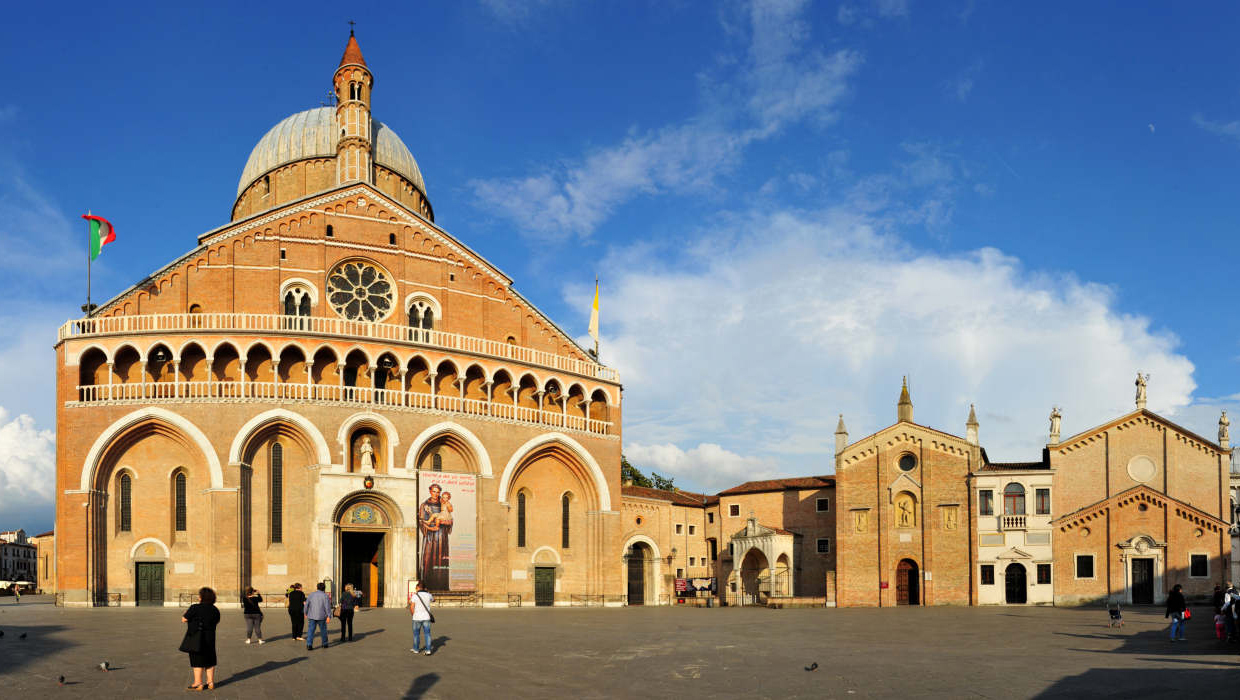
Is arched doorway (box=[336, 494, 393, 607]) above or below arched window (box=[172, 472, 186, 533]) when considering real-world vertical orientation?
below

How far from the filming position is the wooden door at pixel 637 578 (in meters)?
52.0

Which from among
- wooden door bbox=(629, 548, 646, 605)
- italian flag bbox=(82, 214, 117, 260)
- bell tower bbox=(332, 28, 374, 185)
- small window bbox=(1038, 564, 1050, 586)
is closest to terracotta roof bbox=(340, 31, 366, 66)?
bell tower bbox=(332, 28, 374, 185)

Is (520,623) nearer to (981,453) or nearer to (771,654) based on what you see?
(771,654)

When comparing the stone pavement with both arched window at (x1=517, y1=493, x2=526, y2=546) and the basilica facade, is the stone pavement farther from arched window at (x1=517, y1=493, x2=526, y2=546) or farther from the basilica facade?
arched window at (x1=517, y1=493, x2=526, y2=546)


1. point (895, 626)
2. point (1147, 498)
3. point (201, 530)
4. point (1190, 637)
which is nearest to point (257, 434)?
point (201, 530)

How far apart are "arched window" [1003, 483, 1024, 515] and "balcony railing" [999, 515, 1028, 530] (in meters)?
0.35

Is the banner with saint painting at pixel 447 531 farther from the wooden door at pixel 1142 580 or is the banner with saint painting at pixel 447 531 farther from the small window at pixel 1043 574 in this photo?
the wooden door at pixel 1142 580

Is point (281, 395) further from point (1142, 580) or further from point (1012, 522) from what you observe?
point (1142, 580)

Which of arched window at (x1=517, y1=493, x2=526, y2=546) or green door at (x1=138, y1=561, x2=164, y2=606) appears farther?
arched window at (x1=517, y1=493, x2=526, y2=546)

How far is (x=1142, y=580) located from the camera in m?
46.1

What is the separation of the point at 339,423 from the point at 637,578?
19.6 m

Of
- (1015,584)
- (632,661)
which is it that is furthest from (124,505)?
(1015,584)

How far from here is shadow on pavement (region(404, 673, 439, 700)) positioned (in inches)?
602

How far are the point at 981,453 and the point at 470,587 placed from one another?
89.1 feet
